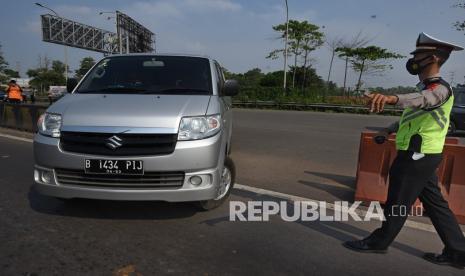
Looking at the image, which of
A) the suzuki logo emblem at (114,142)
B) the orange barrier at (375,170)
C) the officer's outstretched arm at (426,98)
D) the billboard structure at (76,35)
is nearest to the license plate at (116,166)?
the suzuki logo emblem at (114,142)

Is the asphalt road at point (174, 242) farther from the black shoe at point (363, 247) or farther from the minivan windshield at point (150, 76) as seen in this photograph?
the minivan windshield at point (150, 76)

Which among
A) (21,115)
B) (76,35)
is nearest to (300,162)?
(21,115)

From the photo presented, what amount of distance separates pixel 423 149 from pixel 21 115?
37.4 ft

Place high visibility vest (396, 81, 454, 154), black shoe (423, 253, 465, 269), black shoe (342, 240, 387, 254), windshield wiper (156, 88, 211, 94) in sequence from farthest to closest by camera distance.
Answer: windshield wiper (156, 88, 211, 94)
black shoe (342, 240, 387, 254)
black shoe (423, 253, 465, 269)
high visibility vest (396, 81, 454, 154)

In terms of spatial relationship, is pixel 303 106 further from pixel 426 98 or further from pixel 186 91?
pixel 426 98

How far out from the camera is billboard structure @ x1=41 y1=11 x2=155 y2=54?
43.6 m

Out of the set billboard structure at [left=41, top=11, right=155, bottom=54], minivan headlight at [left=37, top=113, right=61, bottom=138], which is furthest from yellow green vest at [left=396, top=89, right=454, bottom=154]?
billboard structure at [left=41, top=11, right=155, bottom=54]

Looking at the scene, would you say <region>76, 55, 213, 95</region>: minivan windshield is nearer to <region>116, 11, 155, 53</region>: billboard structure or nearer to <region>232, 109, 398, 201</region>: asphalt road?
<region>232, 109, 398, 201</region>: asphalt road

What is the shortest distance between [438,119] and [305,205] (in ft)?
7.40

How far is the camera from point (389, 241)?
11.7 ft

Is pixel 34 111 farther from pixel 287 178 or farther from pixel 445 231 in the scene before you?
pixel 445 231

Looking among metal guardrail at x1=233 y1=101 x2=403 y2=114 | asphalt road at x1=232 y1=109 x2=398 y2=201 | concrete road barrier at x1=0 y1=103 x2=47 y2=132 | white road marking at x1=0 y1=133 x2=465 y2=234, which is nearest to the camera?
white road marking at x1=0 y1=133 x2=465 y2=234

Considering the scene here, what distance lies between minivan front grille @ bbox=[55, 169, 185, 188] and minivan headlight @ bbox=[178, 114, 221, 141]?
0.38 meters

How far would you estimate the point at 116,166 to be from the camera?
3805mm
